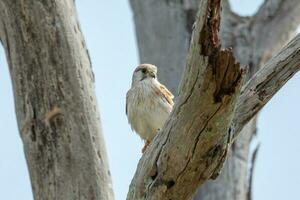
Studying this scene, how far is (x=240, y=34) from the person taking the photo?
28.2ft

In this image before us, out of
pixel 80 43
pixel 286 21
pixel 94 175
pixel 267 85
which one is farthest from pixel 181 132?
pixel 286 21

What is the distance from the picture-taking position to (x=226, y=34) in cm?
857

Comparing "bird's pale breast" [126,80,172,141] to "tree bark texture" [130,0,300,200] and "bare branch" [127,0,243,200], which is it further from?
"bare branch" [127,0,243,200]

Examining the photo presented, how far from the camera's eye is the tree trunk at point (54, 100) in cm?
478

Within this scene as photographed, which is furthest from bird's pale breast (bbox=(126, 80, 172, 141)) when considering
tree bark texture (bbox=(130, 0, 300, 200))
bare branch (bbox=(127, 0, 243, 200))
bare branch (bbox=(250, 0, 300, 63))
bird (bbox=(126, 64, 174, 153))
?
bare branch (bbox=(250, 0, 300, 63))

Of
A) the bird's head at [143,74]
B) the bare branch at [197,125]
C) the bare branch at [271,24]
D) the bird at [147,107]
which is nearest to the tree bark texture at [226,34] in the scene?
the bare branch at [271,24]

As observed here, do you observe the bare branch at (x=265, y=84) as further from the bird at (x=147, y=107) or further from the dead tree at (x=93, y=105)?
the bird at (x=147, y=107)

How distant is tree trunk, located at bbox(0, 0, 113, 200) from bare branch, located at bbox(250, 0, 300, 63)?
3.72 m

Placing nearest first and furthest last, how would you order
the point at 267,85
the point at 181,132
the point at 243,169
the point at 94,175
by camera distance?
the point at 181,132 < the point at 267,85 < the point at 94,175 < the point at 243,169

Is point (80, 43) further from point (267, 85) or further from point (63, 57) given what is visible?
point (267, 85)

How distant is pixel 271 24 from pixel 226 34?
432 mm

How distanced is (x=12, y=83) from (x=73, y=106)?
0.35 meters

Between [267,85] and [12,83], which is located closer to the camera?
[267,85]

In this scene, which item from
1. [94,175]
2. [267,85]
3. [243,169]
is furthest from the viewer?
[243,169]
